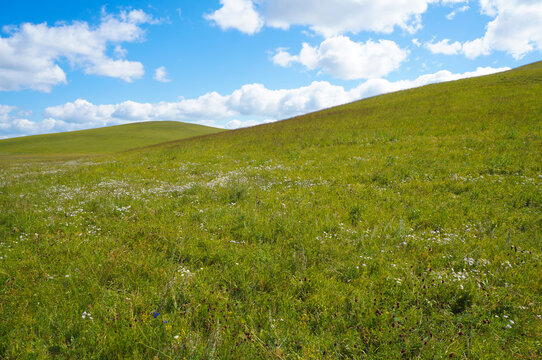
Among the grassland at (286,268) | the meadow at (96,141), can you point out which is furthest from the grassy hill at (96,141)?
the grassland at (286,268)

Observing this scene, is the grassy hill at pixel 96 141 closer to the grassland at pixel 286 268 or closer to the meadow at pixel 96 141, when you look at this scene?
the meadow at pixel 96 141

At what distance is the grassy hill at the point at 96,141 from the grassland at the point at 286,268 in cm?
7027

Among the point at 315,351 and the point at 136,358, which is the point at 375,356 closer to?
the point at 315,351

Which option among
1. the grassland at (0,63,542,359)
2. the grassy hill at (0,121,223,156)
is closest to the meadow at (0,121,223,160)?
the grassy hill at (0,121,223,156)

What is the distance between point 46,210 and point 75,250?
380 cm

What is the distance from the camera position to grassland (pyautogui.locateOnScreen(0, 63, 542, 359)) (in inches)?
128

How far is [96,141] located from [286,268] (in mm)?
99221

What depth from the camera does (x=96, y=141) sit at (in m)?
84.8

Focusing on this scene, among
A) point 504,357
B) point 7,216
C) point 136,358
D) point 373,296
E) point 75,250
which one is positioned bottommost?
point 504,357

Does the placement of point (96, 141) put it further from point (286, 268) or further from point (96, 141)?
point (286, 268)

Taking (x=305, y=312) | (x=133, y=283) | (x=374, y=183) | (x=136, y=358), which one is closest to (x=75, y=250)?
(x=133, y=283)

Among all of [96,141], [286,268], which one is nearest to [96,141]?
[96,141]

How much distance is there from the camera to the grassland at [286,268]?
3.26 meters

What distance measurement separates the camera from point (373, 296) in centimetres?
405
